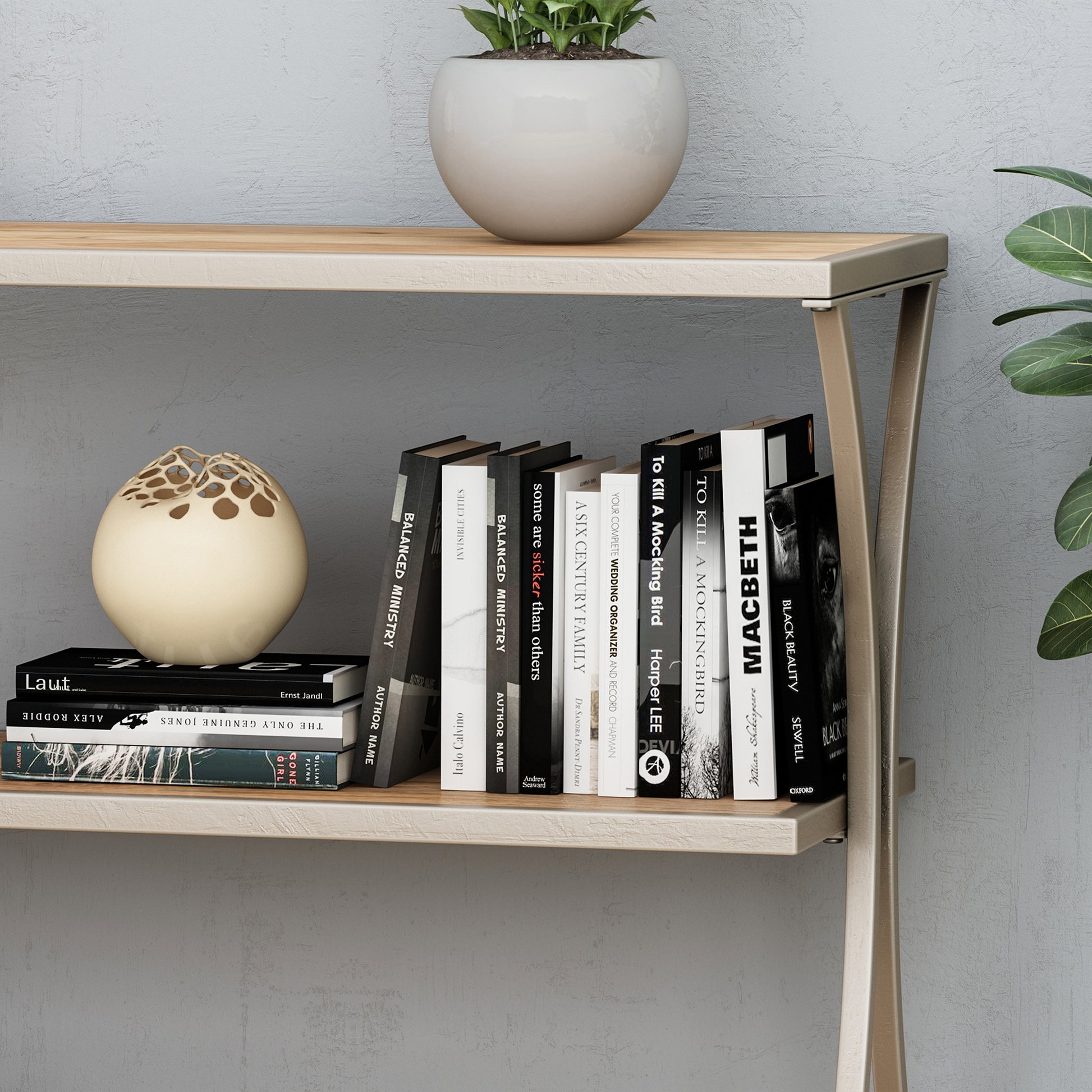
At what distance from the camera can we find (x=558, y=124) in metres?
1.12

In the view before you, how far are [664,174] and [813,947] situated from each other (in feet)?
2.56

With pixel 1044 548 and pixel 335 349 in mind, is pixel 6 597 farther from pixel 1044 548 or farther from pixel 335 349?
pixel 1044 548

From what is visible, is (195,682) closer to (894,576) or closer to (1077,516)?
(894,576)

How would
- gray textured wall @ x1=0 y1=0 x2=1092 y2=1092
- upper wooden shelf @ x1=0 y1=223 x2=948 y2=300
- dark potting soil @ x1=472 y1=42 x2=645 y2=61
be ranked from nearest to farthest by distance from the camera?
upper wooden shelf @ x1=0 y1=223 x2=948 y2=300 < dark potting soil @ x1=472 y1=42 x2=645 y2=61 < gray textured wall @ x1=0 y1=0 x2=1092 y2=1092

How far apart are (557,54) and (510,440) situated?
0.43 m

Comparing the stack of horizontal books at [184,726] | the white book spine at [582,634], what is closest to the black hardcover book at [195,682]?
the stack of horizontal books at [184,726]

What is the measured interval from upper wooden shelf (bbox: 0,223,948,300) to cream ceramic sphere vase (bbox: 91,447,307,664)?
0.71 ft

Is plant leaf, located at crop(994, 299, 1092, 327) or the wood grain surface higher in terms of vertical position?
the wood grain surface

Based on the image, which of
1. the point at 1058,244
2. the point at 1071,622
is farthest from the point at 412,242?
the point at 1071,622

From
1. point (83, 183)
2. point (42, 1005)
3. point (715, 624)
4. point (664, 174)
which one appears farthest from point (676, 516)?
point (42, 1005)

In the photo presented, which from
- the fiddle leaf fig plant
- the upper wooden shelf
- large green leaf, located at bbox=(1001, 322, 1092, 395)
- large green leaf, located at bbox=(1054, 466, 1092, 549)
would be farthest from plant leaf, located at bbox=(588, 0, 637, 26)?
large green leaf, located at bbox=(1054, 466, 1092, 549)

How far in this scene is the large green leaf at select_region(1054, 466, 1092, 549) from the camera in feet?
3.56

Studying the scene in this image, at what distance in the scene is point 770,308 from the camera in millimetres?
1419

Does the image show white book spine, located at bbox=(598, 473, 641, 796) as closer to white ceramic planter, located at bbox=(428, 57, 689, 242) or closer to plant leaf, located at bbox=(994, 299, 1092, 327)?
white ceramic planter, located at bbox=(428, 57, 689, 242)
